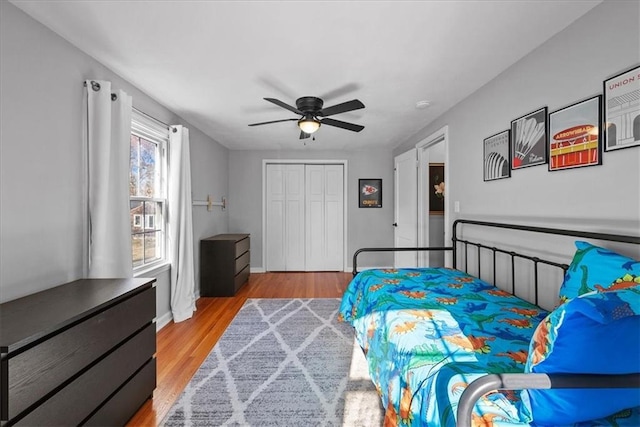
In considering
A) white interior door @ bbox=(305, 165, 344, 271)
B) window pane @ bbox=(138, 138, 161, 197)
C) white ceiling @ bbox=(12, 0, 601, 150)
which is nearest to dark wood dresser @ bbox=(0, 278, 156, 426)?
window pane @ bbox=(138, 138, 161, 197)

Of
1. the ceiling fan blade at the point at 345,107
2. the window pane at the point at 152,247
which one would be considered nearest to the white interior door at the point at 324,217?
the window pane at the point at 152,247

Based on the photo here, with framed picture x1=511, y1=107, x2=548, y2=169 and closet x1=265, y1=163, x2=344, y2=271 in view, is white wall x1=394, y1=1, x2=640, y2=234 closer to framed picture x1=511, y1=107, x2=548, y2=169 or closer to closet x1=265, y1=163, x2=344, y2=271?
framed picture x1=511, y1=107, x2=548, y2=169

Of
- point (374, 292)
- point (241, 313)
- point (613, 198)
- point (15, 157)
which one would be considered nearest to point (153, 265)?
point (241, 313)

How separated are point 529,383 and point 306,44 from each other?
6.74 ft

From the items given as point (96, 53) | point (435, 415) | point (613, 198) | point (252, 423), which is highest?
point (96, 53)

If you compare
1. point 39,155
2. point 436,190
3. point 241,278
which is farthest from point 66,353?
point 436,190

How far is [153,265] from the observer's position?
9.89 feet

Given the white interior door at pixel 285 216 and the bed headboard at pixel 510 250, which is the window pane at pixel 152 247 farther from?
the bed headboard at pixel 510 250

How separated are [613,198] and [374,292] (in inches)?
60.2

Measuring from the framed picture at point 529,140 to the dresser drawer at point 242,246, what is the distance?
352 centimetres

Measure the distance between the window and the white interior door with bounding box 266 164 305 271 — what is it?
2347 millimetres

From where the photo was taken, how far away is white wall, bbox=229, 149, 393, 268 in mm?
5398

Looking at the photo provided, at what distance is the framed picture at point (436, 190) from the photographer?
469cm

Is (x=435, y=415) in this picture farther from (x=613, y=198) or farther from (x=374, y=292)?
(x=613, y=198)
